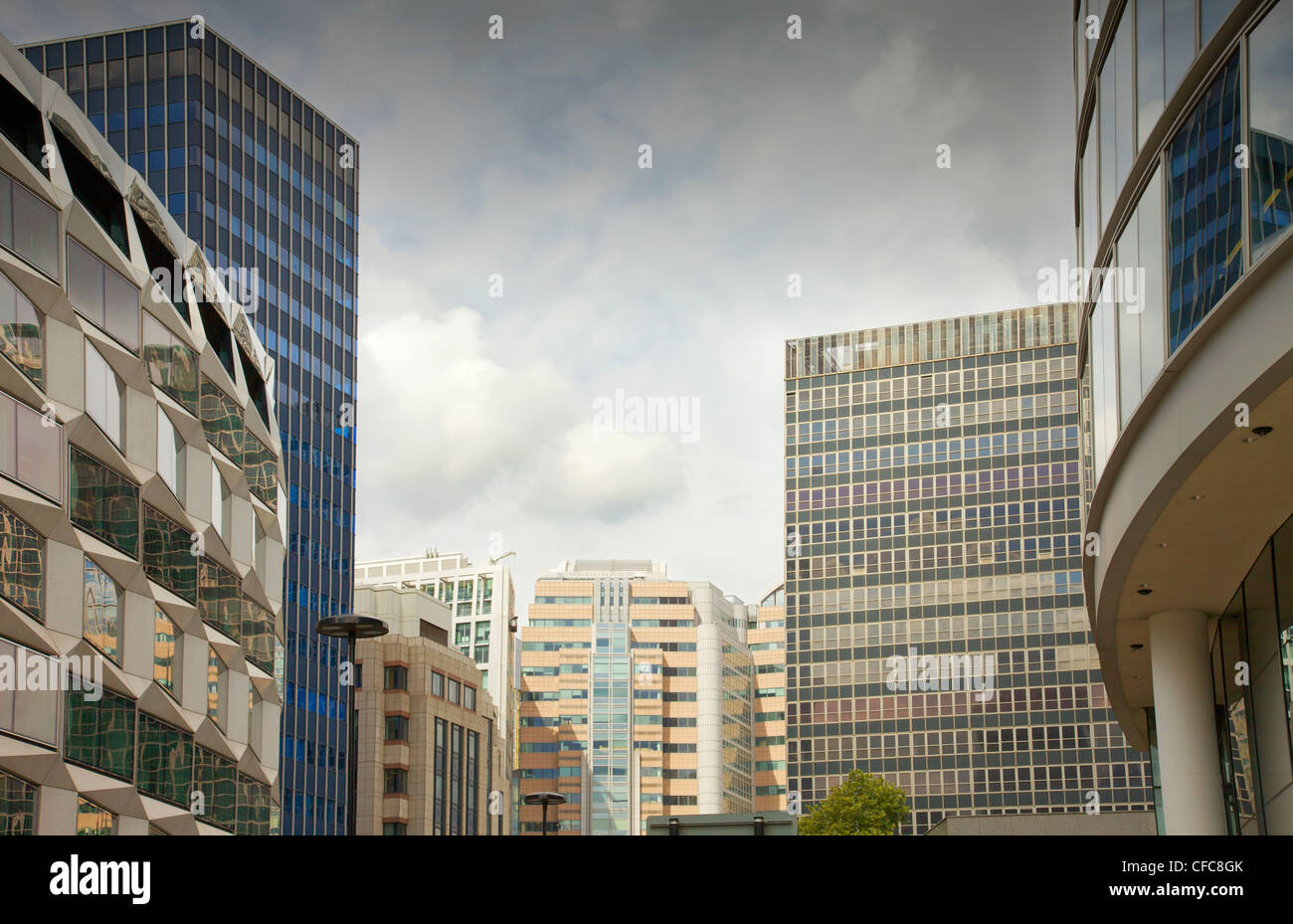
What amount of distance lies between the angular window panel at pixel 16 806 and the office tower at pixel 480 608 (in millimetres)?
117603

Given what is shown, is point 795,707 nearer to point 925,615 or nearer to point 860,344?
point 925,615

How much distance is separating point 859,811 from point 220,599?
56.4 metres

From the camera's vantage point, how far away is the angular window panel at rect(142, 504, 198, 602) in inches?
1340

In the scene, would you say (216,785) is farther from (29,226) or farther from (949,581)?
(949,581)

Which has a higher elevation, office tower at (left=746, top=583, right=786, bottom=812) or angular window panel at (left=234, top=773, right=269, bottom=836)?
office tower at (left=746, top=583, right=786, bottom=812)

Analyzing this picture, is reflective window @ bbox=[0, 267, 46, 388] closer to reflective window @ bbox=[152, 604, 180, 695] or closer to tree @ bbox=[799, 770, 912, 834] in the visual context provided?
reflective window @ bbox=[152, 604, 180, 695]

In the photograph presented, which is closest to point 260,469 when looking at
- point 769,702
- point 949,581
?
point 949,581

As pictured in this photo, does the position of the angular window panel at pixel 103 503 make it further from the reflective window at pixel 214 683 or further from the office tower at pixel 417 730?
the office tower at pixel 417 730

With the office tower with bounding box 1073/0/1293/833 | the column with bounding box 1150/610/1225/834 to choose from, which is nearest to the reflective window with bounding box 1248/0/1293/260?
the office tower with bounding box 1073/0/1293/833

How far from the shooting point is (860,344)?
462 feet

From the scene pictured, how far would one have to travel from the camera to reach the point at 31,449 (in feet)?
89.9

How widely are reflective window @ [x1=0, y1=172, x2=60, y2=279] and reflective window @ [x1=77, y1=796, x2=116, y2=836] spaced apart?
1063 centimetres

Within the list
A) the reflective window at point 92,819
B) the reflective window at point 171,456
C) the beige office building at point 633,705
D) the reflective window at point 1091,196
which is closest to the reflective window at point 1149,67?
the reflective window at point 1091,196

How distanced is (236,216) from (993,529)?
237ft
